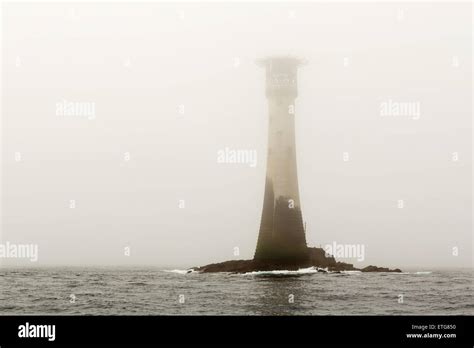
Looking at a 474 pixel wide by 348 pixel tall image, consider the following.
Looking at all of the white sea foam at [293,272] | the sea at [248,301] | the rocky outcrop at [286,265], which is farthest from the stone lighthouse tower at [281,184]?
the sea at [248,301]

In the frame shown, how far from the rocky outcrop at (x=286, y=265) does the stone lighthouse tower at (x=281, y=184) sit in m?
0.75

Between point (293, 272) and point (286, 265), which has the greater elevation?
point (286, 265)

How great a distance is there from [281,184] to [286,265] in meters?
11.1

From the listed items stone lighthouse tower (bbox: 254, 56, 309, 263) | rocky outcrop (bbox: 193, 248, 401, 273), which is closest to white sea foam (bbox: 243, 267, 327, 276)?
rocky outcrop (bbox: 193, 248, 401, 273)

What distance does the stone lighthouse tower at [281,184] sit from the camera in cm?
9244

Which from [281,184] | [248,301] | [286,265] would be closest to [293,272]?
[286,265]

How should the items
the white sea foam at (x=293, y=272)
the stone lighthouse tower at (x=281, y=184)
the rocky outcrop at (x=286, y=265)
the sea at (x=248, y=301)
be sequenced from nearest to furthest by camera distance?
the sea at (x=248, y=301) < the white sea foam at (x=293, y=272) < the stone lighthouse tower at (x=281, y=184) < the rocky outcrop at (x=286, y=265)

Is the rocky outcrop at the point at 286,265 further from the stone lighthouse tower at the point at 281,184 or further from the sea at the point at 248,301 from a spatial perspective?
the sea at the point at 248,301

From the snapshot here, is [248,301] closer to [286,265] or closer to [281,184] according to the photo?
[281,184]

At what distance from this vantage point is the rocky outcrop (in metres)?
93.6

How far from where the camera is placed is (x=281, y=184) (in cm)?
9238
